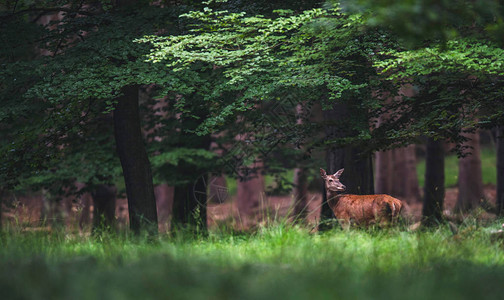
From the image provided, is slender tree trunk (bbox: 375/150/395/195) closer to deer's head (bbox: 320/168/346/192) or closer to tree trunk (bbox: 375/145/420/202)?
tree trunk (bbox: 375/145/420/202)

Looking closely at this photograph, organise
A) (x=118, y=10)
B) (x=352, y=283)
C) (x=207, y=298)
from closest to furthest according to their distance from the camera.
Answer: (x=207, y=298), (x=352, y=283), (x=118, y=10)

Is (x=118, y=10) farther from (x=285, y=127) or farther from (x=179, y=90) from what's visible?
(x=285, y=127)

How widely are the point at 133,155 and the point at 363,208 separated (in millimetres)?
4882

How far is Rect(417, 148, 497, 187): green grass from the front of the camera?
29181 millimetres

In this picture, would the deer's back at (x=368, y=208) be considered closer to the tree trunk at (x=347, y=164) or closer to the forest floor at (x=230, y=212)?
the forest floor at (x=230, y=212)

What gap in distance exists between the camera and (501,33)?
613cm

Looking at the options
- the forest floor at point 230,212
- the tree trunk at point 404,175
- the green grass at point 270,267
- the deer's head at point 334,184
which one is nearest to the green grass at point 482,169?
the forest floor at point 230,212

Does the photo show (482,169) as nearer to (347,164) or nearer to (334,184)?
(347,164)

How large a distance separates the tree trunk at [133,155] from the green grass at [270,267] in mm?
3381

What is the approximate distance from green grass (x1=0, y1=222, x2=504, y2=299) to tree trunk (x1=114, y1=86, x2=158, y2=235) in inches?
133

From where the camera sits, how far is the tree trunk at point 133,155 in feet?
37.4

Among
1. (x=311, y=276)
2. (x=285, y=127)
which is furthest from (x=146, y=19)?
(x=311, y=276)

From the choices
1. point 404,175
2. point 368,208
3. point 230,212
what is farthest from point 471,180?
point 230,212

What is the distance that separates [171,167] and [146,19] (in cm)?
524
